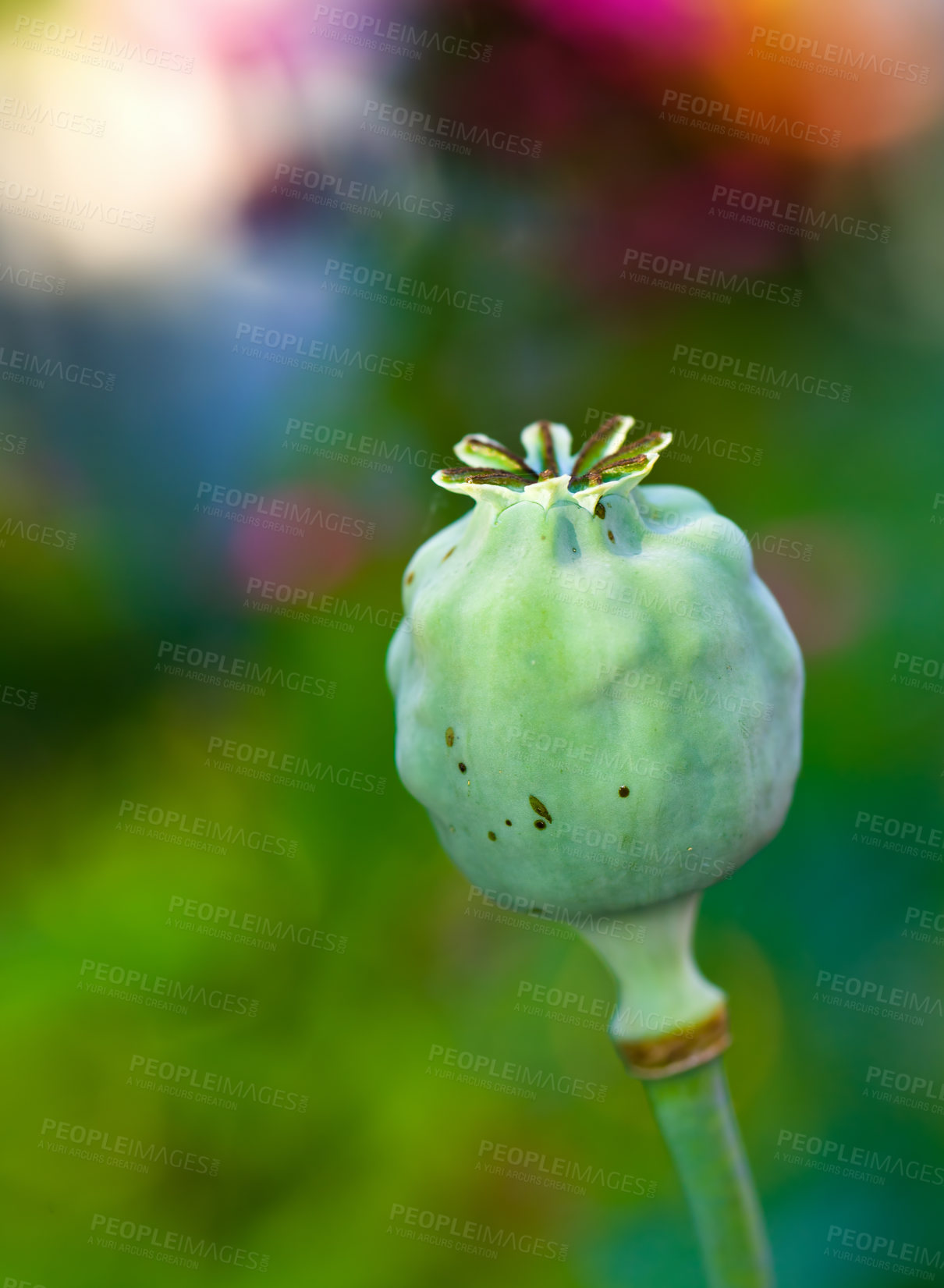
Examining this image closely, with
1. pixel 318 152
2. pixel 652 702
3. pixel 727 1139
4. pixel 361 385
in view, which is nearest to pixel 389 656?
pixel 652 702

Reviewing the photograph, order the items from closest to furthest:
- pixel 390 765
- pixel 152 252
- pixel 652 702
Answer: pixel 652 702 < pixel 390 765 < pixel 152 252

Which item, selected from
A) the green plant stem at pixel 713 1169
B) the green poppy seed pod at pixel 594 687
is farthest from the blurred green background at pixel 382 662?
the green poppy seed pod at pixel 594 687

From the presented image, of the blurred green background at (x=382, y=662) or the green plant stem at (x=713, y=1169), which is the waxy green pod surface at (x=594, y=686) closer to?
the green plant stem at (x=713, y=1169)

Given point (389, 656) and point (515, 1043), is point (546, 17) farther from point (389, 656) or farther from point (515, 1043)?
point (515, 1043)

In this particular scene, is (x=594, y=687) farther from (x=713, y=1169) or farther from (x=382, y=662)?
(x=382, y=662)

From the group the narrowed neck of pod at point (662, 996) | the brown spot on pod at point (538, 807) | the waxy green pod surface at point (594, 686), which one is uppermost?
the waxy green pod surface at point (594, 686)

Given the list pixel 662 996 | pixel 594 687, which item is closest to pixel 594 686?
pixel 594 687
